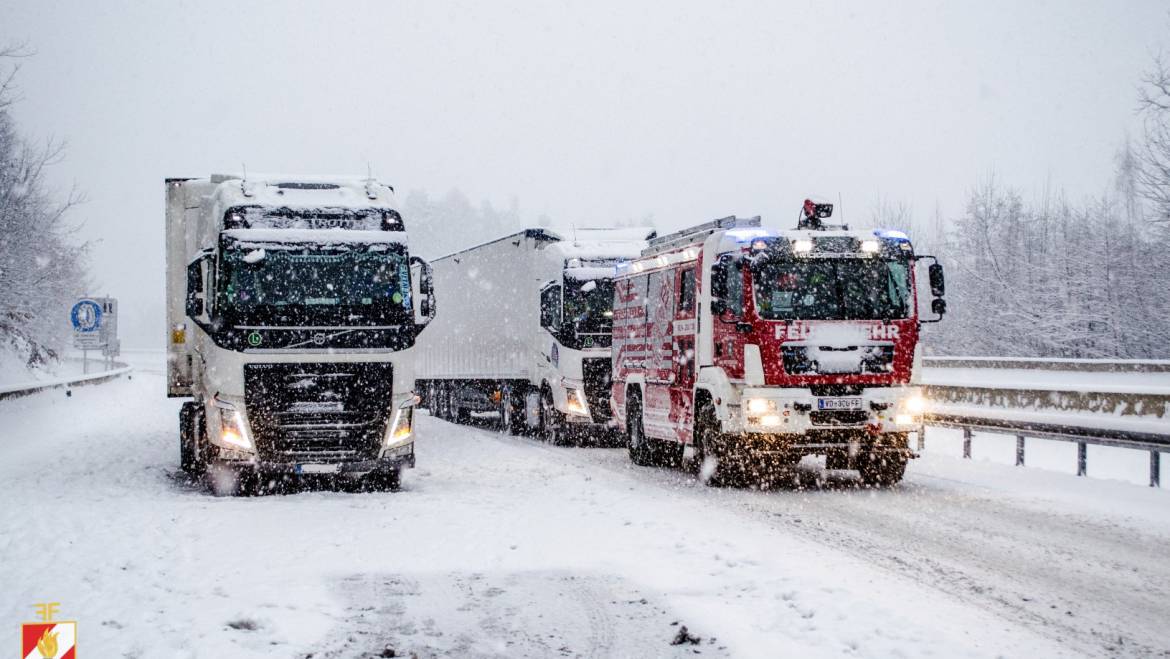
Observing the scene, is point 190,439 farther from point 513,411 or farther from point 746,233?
point 513,411

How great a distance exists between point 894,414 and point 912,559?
4.45 meters

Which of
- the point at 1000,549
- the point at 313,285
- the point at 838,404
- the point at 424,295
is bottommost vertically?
the point at 1000,549

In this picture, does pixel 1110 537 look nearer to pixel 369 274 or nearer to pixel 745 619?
pixel 745 619

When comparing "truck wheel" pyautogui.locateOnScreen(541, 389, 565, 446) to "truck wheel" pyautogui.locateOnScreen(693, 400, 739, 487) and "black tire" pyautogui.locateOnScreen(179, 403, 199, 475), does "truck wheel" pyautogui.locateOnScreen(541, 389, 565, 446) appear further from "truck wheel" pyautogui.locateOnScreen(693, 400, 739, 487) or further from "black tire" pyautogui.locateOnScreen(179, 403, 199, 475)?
"black tire" pyautogui.locateOnScreen(179, 403, 199, 475)

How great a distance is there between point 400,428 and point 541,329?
8356 millimetres

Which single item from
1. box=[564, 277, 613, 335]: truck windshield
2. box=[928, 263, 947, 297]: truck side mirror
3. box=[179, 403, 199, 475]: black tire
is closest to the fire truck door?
box=[928, 263, 947, 297]: truck side mirror

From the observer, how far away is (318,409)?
12398mm

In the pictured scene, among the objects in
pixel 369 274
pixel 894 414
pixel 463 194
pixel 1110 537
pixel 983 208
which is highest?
pixel 463 194

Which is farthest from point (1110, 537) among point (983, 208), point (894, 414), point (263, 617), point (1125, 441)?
point (983, 208)

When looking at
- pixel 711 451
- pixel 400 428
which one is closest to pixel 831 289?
pixel 711 451

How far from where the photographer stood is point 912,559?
875 cm

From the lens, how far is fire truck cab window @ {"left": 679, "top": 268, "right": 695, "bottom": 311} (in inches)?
563

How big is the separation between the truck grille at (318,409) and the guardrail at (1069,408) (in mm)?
8994

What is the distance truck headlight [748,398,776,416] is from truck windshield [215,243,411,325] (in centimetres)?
401
